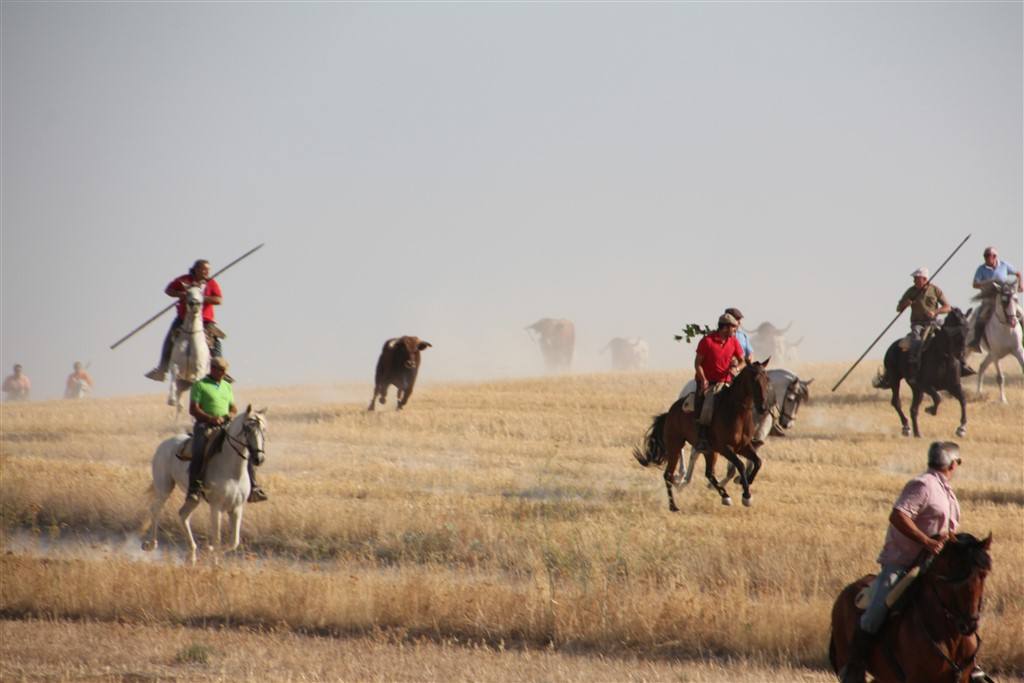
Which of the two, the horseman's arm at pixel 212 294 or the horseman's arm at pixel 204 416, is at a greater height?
the horseman's arm at pixel 212 294

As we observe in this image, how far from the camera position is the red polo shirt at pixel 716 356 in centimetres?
2069

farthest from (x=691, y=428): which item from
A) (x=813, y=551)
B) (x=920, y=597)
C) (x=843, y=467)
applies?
(x=920, y=597)

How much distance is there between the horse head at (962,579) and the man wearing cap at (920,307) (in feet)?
68.4

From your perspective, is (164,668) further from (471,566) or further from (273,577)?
(471,566)

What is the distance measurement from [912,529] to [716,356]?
11412 mm

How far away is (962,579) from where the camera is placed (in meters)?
9.01

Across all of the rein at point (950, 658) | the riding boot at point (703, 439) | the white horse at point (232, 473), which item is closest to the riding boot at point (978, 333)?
the riding boot at point (703, 439)

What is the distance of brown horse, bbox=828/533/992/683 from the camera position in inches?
352

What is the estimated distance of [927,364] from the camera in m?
31.2

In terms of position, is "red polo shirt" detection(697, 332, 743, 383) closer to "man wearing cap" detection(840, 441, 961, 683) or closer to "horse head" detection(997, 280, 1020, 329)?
"man wearing cap" detection(840, 441, 961, 683)

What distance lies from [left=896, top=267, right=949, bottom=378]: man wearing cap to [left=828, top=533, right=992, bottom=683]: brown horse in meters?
20.5

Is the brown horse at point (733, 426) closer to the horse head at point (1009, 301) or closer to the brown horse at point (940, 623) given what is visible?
the brown horse at point (940, 623)

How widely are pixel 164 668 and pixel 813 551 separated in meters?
8.10

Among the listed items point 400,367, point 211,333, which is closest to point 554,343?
point 400,367
